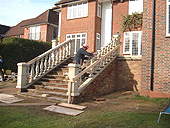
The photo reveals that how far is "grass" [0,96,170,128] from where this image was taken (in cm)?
468

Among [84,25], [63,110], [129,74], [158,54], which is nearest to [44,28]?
[84,25]

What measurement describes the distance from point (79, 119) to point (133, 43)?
37.9 ft

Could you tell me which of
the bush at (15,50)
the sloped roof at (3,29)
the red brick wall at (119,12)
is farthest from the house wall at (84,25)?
the sloped roof at (3,29)

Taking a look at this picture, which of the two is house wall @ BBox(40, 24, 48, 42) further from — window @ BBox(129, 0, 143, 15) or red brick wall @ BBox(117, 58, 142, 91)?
red brick wall @ BBox(117, 58, 142, 91)

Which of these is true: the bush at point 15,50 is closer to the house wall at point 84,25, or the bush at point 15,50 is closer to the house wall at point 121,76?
the house wall at point 84,25

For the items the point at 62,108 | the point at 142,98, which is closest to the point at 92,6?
the point at 142,98

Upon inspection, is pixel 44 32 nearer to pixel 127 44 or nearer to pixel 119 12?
pixel 119 12

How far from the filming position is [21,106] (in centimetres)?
653

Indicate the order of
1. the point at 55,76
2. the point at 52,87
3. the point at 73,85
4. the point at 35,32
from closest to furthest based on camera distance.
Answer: the point at 73,85 → the point at 52,87 → the point at 55,76 → the point at 35,32

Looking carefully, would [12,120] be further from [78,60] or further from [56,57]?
[56,57]

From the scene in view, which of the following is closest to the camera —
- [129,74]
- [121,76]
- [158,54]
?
[158,54]

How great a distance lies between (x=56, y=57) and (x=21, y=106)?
15.7 ft

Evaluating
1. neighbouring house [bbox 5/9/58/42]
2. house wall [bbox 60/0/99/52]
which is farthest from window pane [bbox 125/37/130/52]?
neighbouring house [bbox 5/9/58/42]

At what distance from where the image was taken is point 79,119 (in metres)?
5.23
